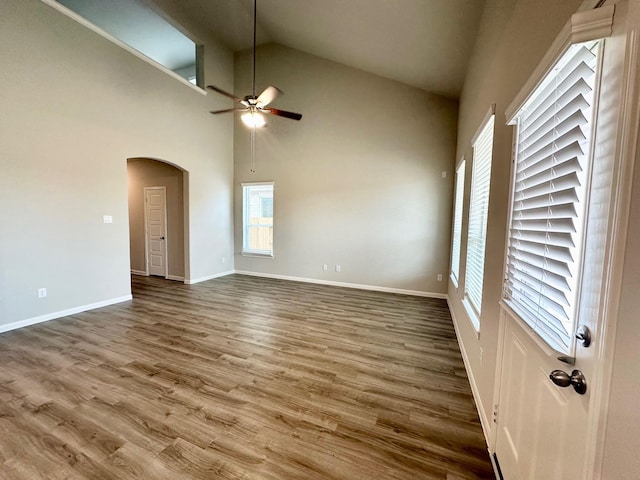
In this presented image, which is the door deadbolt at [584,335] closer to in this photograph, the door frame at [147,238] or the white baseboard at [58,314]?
the white baseboard at [58,314]

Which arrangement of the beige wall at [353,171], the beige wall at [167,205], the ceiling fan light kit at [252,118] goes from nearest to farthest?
1. the ceiling fan light kit at [252,118]
2. the beige wall at [353,171]
3. the beige wall at [167,205]

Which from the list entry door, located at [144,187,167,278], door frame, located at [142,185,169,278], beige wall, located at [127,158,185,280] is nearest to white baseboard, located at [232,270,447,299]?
beige wall, located at [127,158,185,280]

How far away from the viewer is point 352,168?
210 inches

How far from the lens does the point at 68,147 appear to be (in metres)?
3.62

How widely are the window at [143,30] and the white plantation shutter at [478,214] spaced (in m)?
5.09

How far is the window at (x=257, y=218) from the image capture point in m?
6.23

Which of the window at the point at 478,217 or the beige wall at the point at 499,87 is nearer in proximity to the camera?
the beige wall at the point at 499,87

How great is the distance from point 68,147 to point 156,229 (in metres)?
2.67

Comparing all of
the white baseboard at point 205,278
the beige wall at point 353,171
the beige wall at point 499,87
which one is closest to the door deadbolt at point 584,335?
the beige wall at point 499,87

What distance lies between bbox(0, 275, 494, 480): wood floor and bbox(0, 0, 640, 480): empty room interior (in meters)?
0.02

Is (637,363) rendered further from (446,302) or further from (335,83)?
(335,83)

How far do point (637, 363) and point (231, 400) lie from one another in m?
2.21

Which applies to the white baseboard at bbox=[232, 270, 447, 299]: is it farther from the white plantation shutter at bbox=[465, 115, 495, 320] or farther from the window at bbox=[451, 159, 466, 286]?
the white plantation shutter at bbox=[465, 115, 495, 320]

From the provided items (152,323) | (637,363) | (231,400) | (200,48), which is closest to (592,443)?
(637,363)
